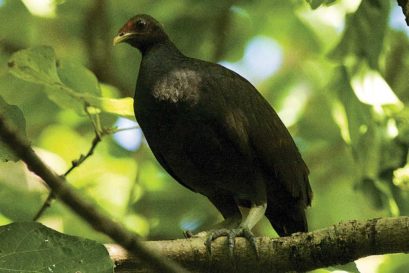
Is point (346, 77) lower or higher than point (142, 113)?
higher

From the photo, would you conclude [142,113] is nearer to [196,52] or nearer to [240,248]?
[240,248]

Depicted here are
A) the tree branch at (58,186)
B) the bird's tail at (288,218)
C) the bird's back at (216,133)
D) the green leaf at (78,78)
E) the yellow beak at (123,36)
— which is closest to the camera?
the tree branch at (58,186)

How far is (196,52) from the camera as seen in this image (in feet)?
21.9

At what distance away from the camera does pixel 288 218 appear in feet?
18.7

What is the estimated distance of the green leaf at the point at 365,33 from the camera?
185 inches

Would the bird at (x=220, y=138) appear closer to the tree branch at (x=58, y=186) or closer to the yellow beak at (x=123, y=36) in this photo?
the yellow beak at (x=123, y=36)

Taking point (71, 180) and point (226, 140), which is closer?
point (226, 140)

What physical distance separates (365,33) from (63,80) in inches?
75.6

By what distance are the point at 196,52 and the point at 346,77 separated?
1.70m

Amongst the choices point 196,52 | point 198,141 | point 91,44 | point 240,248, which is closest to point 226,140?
point 198,141

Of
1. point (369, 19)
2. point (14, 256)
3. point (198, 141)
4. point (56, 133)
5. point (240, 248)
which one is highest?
point (56, 133)

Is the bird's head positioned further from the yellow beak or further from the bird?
the bird

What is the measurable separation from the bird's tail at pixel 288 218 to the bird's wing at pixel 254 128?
107 millimetres

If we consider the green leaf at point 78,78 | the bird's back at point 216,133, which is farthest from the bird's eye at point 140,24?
the green leaf at point 78,78
